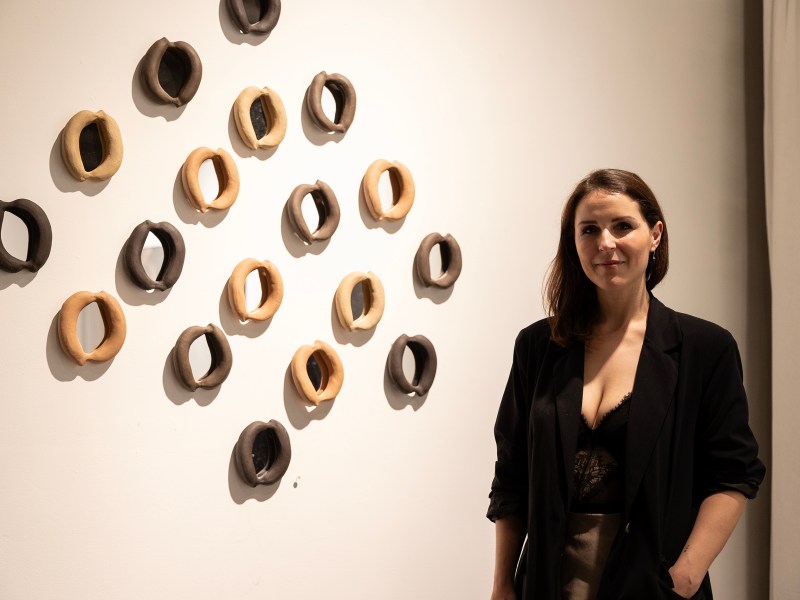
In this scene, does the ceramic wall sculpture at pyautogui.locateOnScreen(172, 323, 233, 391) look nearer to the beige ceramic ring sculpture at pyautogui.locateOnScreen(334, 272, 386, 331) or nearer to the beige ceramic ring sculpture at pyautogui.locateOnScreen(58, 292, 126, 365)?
the beige ceramic ring sculpture at pyautogui.locateOnScreen(58, 292, 126, 365)

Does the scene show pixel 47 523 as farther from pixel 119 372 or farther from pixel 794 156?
pixel 794 156

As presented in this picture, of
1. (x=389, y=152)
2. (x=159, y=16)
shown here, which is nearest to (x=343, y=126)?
(x=389, y=152)

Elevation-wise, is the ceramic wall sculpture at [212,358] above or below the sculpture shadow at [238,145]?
below

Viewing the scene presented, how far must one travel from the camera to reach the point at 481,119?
2.32 meters

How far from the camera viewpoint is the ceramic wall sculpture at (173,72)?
1739 mm

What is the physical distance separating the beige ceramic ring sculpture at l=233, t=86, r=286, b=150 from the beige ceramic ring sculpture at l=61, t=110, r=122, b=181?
259 millimetres

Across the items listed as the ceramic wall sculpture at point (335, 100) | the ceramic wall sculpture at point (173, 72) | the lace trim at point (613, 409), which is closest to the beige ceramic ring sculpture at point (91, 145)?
Answer: the ceramic wall sculpture at point (173, 72)

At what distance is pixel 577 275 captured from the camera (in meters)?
1.79

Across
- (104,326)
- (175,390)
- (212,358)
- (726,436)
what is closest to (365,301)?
(212,358)

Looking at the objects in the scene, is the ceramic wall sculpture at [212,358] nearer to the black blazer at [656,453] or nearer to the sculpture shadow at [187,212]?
the sculpture shadow at [187,212]

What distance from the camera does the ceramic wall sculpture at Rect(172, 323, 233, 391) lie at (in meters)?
1.77

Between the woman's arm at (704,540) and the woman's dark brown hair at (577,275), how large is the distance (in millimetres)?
379

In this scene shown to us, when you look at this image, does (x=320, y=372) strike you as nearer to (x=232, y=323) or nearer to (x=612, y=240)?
(x=232, y=323)

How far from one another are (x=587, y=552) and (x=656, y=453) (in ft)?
0.71
